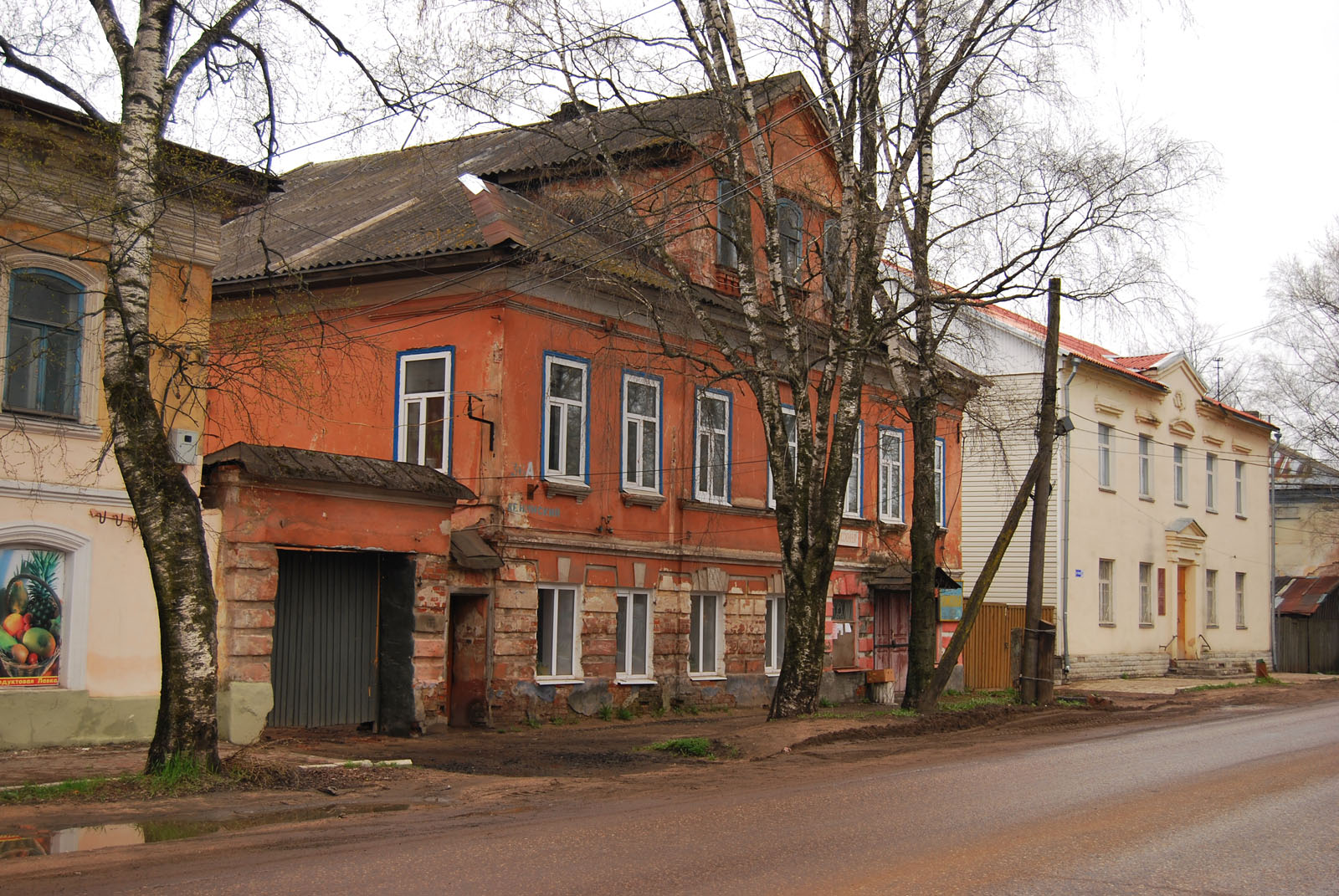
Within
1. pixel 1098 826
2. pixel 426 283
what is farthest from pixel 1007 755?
pixel 426 283

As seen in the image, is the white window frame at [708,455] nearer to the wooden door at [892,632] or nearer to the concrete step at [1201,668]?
the wooden door at [892,632]

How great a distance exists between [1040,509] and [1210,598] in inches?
864

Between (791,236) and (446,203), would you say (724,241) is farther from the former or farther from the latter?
(446,203)

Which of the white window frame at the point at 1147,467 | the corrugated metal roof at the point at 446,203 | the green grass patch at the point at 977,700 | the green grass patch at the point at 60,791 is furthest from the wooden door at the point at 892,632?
the green grass patch at the point at 60,791

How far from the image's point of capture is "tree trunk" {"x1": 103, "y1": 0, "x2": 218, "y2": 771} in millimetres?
11031

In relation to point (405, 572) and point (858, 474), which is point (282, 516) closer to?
point (405, 572)

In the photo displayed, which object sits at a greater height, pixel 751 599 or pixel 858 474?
pixel 858 474

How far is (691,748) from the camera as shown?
15.2 metres

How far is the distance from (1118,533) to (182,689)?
2911 cm

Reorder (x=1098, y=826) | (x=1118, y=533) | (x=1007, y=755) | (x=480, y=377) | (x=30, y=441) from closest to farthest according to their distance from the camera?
(x=1098, y=826) → (x=30, y=441) → (x=1007, y=755) → (x=480, y=377) → (x=1118, y=533)

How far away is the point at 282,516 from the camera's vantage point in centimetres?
1527

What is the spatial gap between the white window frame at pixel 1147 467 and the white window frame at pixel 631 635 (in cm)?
2029

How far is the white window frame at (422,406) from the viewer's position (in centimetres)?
1919

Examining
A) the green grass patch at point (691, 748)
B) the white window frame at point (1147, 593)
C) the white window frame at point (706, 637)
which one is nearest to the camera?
the green grass patch at point (691, 748)
